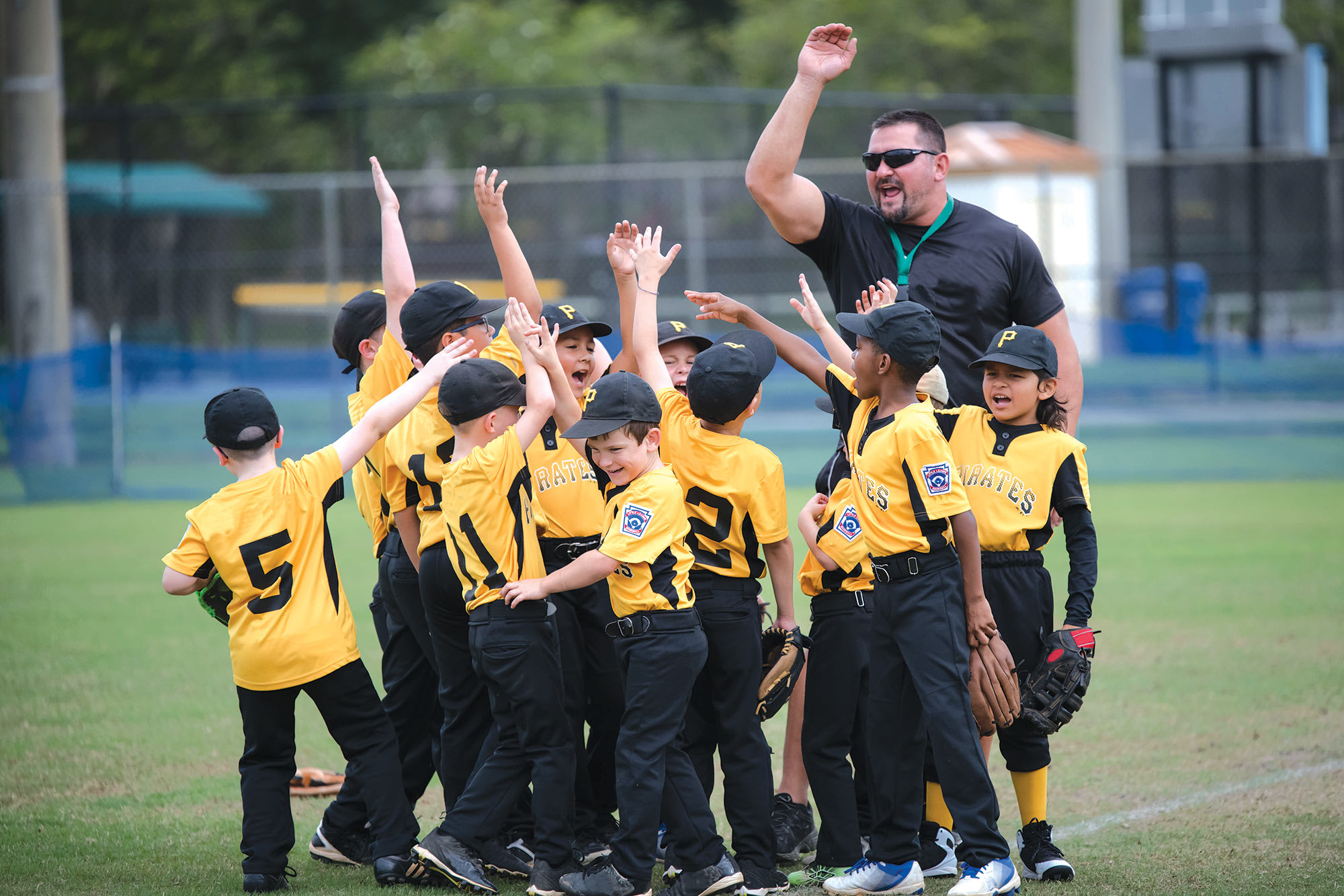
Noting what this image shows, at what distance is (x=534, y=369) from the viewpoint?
4.15 meters

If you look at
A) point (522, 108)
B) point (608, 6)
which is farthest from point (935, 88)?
point (522, 108)

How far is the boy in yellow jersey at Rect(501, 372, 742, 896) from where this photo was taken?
3.86 m

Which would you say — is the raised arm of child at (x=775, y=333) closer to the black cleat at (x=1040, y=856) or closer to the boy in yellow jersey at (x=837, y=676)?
the boy in yellow jersey at (x=837, y=676)

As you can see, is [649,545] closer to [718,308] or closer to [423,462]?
[423,462]

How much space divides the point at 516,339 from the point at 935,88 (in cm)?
3087

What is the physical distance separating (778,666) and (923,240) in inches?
60.3

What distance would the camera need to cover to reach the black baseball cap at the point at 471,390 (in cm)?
401

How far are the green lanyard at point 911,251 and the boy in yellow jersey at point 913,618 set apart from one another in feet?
1.42

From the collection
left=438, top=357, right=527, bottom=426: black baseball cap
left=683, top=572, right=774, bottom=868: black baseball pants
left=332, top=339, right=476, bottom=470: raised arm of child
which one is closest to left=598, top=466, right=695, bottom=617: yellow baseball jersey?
left=683, top=572, right=774, bottom=868: black baseball pants

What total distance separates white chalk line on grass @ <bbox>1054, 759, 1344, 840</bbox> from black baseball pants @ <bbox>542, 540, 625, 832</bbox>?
5.24ft

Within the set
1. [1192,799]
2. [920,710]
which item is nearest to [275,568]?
[920,710]

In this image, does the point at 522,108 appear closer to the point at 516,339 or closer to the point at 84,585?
the point at 84,585

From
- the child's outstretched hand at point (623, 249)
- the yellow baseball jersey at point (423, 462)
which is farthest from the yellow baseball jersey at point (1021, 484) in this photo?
the yellow baseball jersey at point (423, 462)

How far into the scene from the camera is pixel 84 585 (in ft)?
29.0
